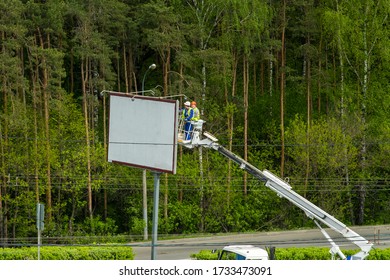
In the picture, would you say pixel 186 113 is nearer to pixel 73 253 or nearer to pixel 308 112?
pixel 73 253

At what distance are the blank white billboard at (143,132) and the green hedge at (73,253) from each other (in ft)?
15.7

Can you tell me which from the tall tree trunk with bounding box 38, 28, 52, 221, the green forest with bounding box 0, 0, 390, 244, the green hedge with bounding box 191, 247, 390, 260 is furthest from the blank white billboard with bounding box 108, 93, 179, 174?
the tall tree trunk with bounding box 38, 28, 52, 221

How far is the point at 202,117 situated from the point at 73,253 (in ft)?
54.1

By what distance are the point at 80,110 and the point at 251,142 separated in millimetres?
10362

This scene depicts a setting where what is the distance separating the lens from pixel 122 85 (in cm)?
5906

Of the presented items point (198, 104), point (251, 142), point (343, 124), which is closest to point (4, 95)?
point (198, 104)

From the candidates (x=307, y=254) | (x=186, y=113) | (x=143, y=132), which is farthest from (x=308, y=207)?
(x=307, y=254)

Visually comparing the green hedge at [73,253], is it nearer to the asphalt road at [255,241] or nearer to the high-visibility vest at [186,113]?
the asphalt road at [255,241]

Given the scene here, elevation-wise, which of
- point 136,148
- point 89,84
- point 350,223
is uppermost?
point 89,84

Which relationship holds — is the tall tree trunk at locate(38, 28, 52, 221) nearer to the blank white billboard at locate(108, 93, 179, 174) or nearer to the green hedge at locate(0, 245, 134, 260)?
the green hedge at locate(0, 245, 134, 260)

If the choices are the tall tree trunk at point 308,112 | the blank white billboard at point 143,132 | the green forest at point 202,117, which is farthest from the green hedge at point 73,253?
the tall tree trunk at point 308,112

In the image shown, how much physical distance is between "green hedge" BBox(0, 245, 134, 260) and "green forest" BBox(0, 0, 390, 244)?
33.0ft

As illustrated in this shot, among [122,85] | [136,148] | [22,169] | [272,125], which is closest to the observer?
[136,148]

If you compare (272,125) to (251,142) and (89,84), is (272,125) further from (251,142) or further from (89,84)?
(89,84)
